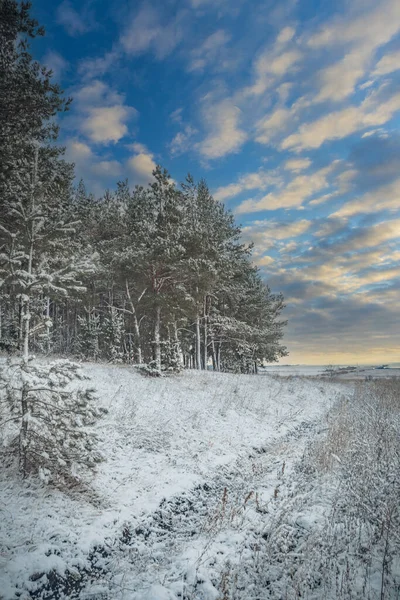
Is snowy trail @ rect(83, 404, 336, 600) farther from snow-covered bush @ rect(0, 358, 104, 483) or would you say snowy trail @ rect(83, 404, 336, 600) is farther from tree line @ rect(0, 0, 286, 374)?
tree line @ rect(0, 0, 286, 374)

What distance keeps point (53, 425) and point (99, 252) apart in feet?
72.0

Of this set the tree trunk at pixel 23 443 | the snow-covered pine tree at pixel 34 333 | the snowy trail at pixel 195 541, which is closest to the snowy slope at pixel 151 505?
the snowy trail at pixel 195 541

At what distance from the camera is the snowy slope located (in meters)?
3.91

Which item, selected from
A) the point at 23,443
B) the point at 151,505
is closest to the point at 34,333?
the point at 23,443

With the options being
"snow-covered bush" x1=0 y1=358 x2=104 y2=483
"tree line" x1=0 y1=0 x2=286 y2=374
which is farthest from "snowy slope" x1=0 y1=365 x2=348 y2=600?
"tree line" x1=0 y1=0 x2=286 y2=374

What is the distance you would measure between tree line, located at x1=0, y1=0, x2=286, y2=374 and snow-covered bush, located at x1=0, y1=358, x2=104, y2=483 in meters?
0.80

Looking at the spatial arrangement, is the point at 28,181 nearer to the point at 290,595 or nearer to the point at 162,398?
the point at 290,595

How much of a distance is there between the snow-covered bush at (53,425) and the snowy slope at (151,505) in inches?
15.7

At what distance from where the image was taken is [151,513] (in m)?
5.62

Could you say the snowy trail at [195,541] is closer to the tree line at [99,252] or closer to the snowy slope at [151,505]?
the snowy slope at [151,505]

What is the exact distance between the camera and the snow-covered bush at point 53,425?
A: 5531 mm

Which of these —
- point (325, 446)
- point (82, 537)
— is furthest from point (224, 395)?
point (82, 537)

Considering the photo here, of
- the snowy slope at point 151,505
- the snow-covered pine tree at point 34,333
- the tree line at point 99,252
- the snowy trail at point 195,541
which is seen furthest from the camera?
the tree line at point 99,252

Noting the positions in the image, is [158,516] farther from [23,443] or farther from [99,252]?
[99,252]
